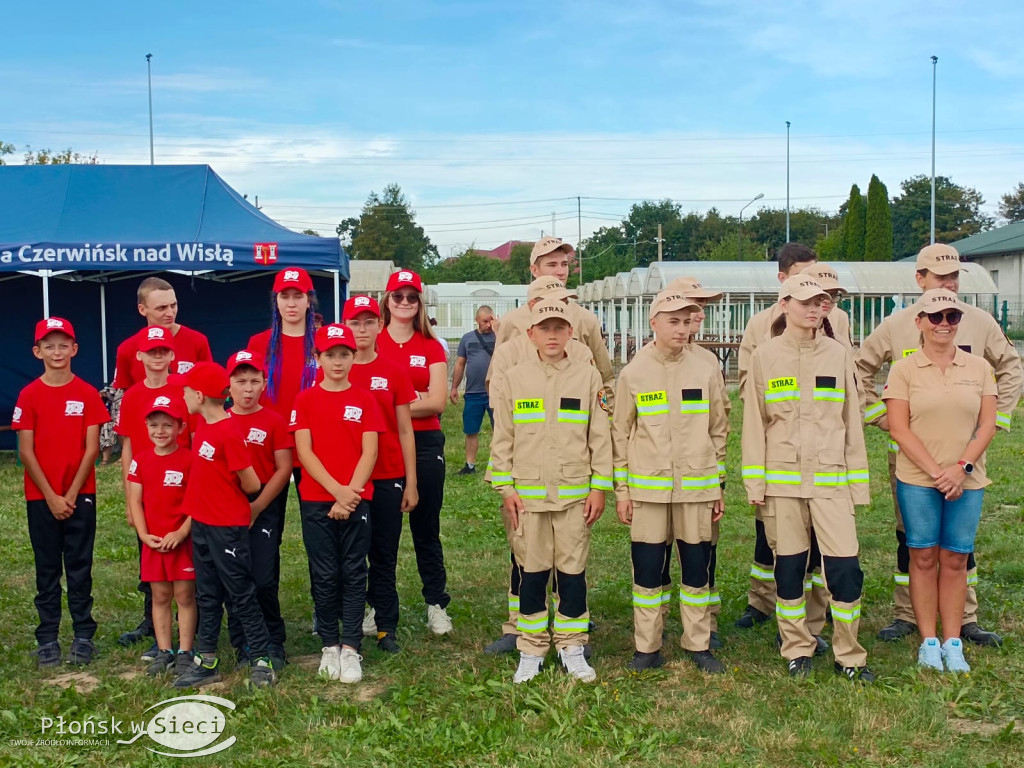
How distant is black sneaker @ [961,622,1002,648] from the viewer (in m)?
5.25

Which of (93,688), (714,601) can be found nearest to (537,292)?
(714,601)

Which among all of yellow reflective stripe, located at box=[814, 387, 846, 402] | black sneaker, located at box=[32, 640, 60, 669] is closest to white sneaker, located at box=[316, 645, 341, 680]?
black sneaker, located at box=[32, 640, 60, 669]

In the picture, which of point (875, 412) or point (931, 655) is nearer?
point (931, 655)

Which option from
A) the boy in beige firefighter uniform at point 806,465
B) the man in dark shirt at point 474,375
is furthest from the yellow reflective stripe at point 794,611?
the man in dark shirt at point 474,375

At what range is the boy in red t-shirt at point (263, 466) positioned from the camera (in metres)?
4.90

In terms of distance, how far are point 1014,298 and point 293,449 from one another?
44704 mm

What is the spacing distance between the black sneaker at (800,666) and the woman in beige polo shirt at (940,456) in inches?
23.1

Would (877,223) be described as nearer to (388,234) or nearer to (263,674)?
(388,234)

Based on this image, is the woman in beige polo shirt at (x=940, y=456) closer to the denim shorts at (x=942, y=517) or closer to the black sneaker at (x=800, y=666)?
the denim shorts at (x=942, y=517)

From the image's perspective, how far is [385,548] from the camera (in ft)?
17.7

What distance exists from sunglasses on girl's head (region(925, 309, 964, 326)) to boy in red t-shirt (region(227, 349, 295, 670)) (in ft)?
11.0

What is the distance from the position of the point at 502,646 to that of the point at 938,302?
116 inches

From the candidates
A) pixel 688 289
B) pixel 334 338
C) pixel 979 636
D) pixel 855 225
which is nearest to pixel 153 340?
pixel 334 338

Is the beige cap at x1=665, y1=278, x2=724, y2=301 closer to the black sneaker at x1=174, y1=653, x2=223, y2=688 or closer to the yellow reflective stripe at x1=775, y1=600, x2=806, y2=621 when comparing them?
the yellow reflective stripe at x1=775, y1=600, x2=806, y2=621
